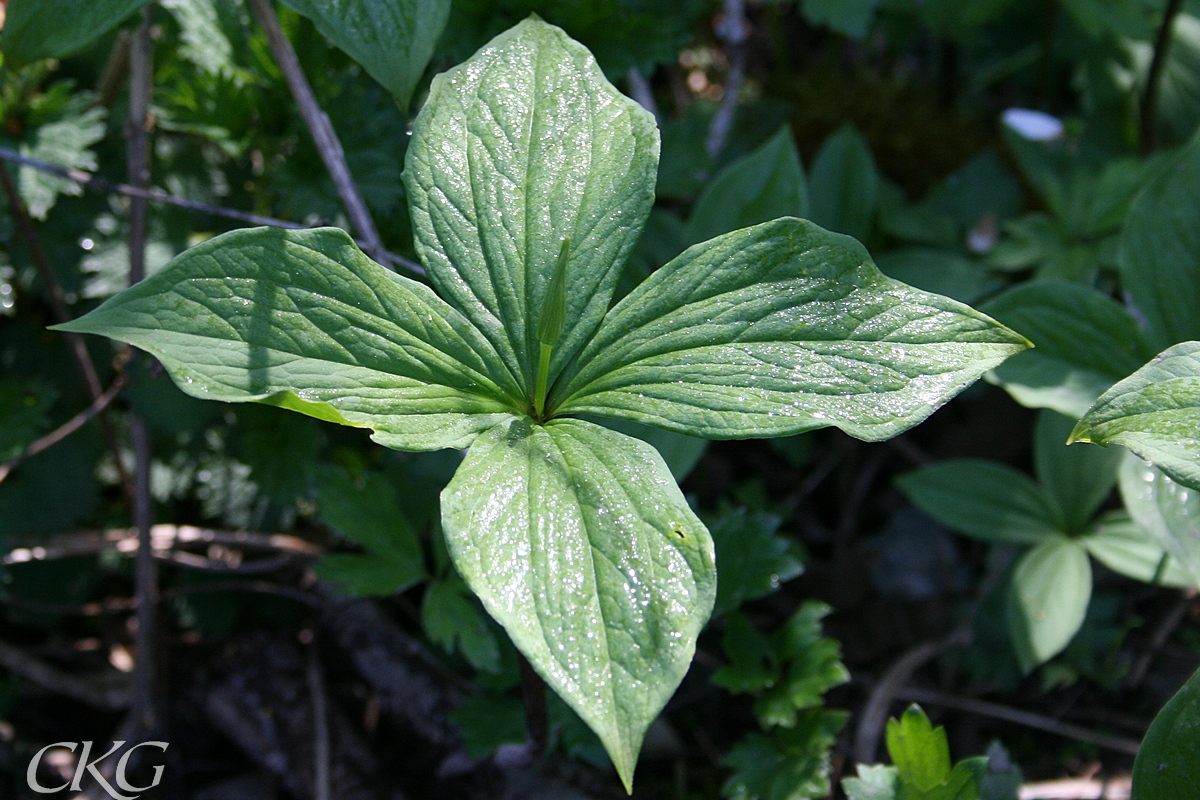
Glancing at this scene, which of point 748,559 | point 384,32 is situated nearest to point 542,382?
point 384,32

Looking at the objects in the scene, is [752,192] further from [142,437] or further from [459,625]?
[142,437]

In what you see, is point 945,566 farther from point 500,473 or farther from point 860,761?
point 500,473

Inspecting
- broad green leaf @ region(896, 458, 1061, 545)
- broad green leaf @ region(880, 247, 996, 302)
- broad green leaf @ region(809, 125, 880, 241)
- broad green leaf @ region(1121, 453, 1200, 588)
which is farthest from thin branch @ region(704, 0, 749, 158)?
broad green leaf @ region(1121, 453, 1200, 588)

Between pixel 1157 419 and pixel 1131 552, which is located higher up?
pixel 1157 419

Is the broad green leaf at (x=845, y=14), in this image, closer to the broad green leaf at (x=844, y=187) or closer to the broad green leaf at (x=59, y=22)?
the broad green leaf at (x=844, y=187)

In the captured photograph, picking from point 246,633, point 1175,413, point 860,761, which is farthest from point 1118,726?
point 246,633

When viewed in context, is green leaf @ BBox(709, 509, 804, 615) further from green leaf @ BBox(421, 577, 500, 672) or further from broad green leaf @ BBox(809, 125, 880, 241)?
broad green leaf @ BBox(809, 125, 880, 241)
